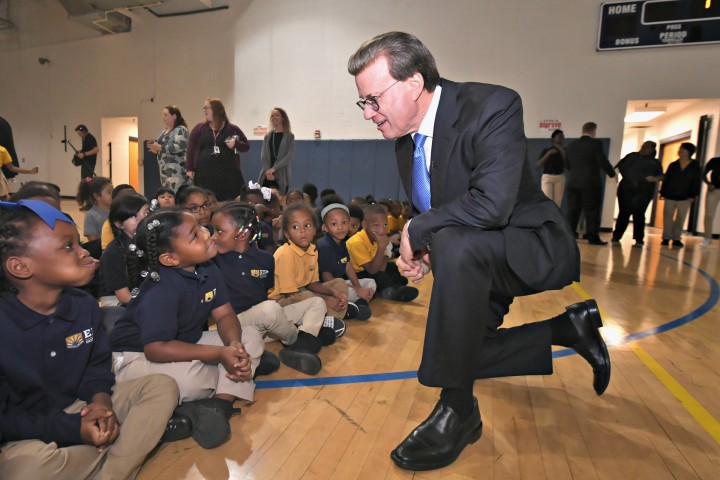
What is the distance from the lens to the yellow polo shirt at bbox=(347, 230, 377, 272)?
11.6ft

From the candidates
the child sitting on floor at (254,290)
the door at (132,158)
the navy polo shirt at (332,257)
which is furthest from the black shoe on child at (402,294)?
the door at (132,158)

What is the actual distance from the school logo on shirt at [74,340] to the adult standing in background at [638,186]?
7390 mm

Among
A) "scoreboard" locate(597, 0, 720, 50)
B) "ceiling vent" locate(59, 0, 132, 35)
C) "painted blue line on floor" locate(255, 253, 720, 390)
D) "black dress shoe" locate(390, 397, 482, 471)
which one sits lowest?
"painted blue line on floor" locate(255, 253, 720, 390)

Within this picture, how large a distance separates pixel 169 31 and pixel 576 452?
1276cm

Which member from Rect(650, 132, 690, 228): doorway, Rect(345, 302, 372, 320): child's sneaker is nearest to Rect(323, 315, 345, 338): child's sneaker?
Rect(345, 302, 372, 320): child's sneaker

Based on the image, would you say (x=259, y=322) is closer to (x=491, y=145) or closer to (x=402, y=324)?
(x=402, y=324)

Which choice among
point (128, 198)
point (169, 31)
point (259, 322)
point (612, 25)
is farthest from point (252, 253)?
point (169, 31)

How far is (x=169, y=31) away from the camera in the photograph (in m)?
11.2

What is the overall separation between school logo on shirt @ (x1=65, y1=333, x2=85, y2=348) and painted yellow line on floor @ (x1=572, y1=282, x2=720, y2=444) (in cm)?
212

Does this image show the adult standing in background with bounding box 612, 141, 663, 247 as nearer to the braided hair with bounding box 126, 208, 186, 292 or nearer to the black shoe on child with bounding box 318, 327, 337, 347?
the black shoe on child with bounding box 318, 327, 337, 347

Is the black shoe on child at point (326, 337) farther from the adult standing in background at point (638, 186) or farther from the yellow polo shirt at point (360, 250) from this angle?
the adult standing in background at point (638, 186)

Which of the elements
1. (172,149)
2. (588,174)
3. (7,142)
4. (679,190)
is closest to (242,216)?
(172,149)

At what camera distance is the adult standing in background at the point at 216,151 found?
13.5 ft

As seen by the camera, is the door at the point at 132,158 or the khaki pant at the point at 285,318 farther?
the door at the point at 132,158
